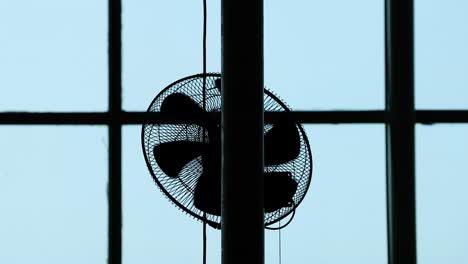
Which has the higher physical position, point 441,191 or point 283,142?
point 283,142

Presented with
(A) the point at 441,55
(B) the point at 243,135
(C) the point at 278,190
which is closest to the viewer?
(B) the point at 243,135

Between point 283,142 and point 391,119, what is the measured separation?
1.18 meters

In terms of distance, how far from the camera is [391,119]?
4.38 meters

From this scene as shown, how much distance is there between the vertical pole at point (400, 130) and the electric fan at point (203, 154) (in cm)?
111

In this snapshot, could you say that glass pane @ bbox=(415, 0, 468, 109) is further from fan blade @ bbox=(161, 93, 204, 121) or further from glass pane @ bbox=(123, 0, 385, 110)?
fan blade @ bbox=(161, 93, 204, 121)

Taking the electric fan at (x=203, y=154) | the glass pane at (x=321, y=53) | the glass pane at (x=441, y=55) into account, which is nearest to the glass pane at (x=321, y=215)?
the glass pane at (x=321, y=53)

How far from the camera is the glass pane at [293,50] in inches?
172

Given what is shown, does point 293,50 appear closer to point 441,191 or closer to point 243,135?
point 441,191
